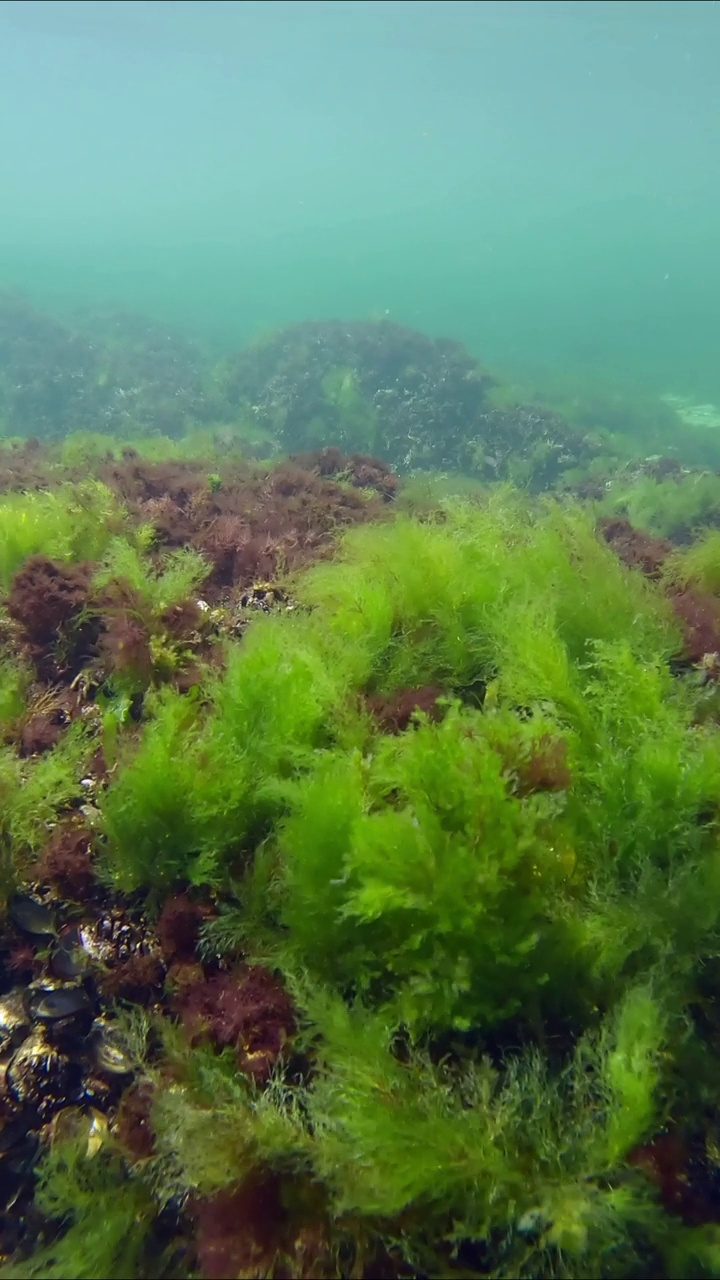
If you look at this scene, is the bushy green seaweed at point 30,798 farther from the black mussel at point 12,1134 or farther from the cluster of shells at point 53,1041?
the black mussel at point 12,1134

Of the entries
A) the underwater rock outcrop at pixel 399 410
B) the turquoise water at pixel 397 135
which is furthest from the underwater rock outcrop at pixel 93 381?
the turquoise water at pixel 397 135

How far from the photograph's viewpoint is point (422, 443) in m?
17.5

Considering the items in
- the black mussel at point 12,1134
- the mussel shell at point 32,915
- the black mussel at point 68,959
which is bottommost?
the black mussel at point 12,1134

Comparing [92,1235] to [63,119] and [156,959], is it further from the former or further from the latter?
[63,119]

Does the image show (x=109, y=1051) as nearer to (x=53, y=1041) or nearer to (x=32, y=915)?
(x=53, y=1041)

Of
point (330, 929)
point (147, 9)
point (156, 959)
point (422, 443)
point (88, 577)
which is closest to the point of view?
point (330, 929)

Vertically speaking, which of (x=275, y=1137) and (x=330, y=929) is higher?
(x=330, y=929)

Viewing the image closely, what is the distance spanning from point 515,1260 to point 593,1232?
0.73 ft

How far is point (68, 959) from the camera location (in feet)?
9.06

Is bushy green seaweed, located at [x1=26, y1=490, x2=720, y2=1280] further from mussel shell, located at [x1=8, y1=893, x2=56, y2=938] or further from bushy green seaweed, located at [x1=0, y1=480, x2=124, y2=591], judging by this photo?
bushy green seaweed, located at [x1=0, y1=480, x2=124, y2=591]

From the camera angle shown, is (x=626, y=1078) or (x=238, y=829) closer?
(x=626, y=1078)

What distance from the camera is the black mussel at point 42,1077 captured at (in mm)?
2576

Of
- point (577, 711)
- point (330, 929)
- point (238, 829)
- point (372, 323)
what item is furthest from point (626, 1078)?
point (372, 323)

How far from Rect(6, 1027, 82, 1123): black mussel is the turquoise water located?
32.5m
